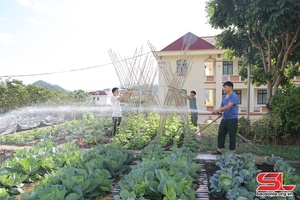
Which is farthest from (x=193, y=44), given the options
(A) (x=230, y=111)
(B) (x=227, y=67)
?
(A) (x=230, y=111)

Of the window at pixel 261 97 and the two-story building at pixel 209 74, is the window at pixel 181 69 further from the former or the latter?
the window at pixel 261 97

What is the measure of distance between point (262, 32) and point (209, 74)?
1444 cm

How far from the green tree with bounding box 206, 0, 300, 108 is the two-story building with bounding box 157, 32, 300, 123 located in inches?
318

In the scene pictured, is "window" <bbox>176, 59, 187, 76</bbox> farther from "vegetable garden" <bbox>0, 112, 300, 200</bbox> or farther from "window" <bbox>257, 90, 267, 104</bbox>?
"window" <bbox>257, 90, 267, 104</bbox>

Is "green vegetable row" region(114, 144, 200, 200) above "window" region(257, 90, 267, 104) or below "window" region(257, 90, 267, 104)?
below

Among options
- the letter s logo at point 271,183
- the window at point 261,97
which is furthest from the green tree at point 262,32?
the window at point 261,97

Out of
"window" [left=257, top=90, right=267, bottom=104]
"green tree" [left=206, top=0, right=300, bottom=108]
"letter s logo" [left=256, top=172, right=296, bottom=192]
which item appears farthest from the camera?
"window" [left=257, top=90, right=267, bottom=104]

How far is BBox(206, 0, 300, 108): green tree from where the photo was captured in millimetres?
6570

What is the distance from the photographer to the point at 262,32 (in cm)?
698

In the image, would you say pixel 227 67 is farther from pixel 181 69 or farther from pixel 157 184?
pixel 157 184

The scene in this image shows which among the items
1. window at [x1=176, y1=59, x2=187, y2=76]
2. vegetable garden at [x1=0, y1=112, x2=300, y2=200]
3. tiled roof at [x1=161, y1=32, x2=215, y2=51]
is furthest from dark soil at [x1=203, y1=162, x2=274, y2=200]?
tiled roof at [x1=161, y1=32, x2=215, y2=51]

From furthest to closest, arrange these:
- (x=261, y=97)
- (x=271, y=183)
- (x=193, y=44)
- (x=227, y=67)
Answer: (x=261, y=97) → (x=227, y=67) → (x=193, y=44) → (x=271, y=183)

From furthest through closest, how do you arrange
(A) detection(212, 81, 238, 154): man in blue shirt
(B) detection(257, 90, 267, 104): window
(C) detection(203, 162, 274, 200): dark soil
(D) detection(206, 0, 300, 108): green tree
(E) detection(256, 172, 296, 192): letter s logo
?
1. (B) detection(257, 90, 267, 104): window
2. (D) detection(206, 0, 300, 108): green tree
3. (A) detection(212, 81, 238, 154): man in blue shirt
4. (C) detection(203, 162, 274, 200): dark soil
5. (E) detection(256, 172, 296, 192): letter s logo

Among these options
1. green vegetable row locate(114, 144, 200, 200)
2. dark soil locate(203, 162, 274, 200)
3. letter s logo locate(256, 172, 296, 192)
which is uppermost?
green vegetable row locate(114, 144, 200, 200)
